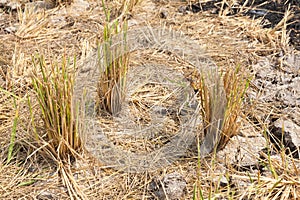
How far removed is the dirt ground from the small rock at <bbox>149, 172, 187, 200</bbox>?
0.5 inches

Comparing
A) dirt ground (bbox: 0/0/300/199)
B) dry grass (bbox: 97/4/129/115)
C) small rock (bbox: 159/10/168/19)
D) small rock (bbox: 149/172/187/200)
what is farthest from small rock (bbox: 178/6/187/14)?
small rock (bbox: 149/172/187/200)

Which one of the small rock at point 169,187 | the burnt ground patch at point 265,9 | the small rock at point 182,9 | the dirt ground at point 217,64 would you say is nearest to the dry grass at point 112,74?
the dirt ground at point 217,64

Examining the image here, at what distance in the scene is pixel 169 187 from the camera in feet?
6.09

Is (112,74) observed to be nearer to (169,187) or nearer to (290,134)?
(169,187)

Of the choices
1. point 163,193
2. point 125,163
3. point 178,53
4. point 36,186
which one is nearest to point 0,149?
point 36,186

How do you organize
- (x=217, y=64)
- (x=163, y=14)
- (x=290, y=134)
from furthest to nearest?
(x=163, y=14)
(x=217, y=64)
(x=290, y=134)

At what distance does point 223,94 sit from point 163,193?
0.51 metres

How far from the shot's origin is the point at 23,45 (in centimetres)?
285

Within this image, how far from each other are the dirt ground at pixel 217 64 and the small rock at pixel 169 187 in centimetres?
1

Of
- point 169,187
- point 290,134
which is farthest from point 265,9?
point 169,187

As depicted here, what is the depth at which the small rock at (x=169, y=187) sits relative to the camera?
184 cm

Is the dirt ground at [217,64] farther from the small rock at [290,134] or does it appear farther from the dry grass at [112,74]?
the dry grass at [112,74]

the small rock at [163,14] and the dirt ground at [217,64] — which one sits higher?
the small rock at [163,14]

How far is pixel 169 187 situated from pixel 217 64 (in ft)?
3.43
